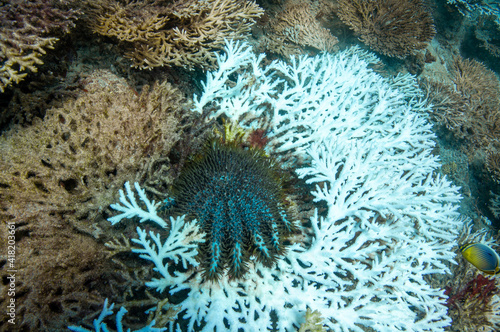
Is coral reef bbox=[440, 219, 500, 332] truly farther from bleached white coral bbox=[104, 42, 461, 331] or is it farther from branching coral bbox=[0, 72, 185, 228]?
branching coral bbox=[0, 72, 185, 228]

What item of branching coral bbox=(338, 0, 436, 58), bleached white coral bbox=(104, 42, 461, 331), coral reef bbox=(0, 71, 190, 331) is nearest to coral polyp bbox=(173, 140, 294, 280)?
bleached white coral bbox=(104, 42, 461, 331)

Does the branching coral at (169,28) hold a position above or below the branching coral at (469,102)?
below

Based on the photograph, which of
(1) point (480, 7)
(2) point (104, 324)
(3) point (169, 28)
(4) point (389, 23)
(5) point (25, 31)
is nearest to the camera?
(2) point (104, 324)

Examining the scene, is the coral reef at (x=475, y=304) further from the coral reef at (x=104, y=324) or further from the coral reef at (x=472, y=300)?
the coral reef at (x=104, y=324)

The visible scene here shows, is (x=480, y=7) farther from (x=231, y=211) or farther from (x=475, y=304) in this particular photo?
(x=231, y=211)

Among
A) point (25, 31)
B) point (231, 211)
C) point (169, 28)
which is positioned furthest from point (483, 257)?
point (25, 31)

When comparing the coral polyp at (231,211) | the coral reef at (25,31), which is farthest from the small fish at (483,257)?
the coral reef at (25,31)
